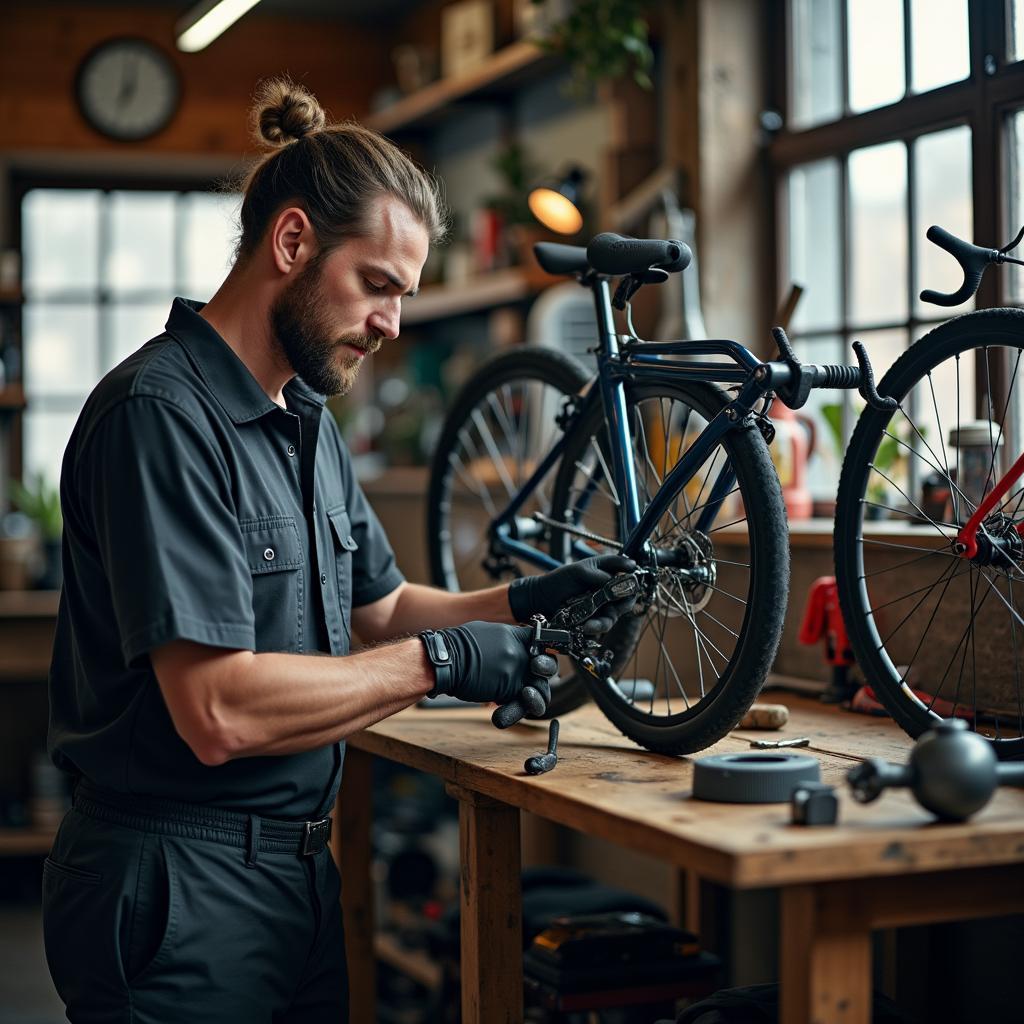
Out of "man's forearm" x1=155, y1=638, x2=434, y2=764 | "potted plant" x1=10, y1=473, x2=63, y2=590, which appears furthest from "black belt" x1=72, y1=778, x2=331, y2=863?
"potted plant" x1=10, y1=473, x2=63, y2=590

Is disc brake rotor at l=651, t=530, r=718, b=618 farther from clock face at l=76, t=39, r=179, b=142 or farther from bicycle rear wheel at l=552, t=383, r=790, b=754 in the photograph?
clock face at l=76, t=39, r=179, b=142

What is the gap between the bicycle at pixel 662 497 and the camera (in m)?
1.79

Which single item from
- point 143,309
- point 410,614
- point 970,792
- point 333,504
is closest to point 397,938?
point 410,614

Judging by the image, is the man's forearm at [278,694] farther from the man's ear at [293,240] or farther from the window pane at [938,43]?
the window pane at [938,43]

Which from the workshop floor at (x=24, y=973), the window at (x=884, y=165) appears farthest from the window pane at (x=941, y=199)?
the workshop floor at (x=24, y=973)

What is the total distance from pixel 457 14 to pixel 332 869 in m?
3.68

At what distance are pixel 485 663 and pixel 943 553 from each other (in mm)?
831

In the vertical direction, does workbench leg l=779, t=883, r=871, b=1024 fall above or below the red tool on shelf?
below

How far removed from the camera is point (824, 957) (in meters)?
1.38

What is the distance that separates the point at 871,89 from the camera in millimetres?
3027

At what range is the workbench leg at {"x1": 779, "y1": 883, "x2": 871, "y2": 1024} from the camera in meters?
1.38

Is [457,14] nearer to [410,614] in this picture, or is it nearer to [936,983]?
[410,614]

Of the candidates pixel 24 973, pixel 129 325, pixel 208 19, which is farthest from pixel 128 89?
pixel 24 973

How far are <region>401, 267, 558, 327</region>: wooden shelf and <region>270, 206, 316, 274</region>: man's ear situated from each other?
2.39 metres
